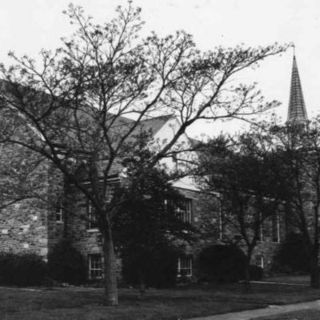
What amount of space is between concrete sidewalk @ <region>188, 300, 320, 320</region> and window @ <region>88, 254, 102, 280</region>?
12364 mm

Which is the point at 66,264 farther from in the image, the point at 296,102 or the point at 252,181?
the point at 296,102

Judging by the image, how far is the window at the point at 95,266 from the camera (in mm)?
29562

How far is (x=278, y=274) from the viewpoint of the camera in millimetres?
38562

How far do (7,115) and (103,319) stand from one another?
638cm

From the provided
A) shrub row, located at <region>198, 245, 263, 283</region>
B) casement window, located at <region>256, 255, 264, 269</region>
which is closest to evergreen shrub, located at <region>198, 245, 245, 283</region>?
shrub row, located at <region>198, 245, 263, 283</region>

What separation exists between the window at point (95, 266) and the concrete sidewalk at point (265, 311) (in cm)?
1236

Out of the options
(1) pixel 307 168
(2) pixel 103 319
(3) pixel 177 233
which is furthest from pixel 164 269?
(2) pixel 103 319

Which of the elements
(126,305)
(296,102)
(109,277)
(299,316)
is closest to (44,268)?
(109,277)

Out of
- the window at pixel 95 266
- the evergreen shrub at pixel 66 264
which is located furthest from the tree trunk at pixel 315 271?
the evergreen shrub at pixel 66 264

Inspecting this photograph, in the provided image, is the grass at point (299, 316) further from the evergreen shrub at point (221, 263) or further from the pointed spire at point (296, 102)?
the pointed spire at point (296, 102)

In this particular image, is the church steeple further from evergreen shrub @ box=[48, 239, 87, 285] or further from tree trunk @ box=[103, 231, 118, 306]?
tree trunk @ box=[103, 231, 118, 306]

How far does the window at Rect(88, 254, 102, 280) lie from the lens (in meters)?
29.6

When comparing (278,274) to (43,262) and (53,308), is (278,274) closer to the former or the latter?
(43,262)

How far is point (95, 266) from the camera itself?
30.0 metres
